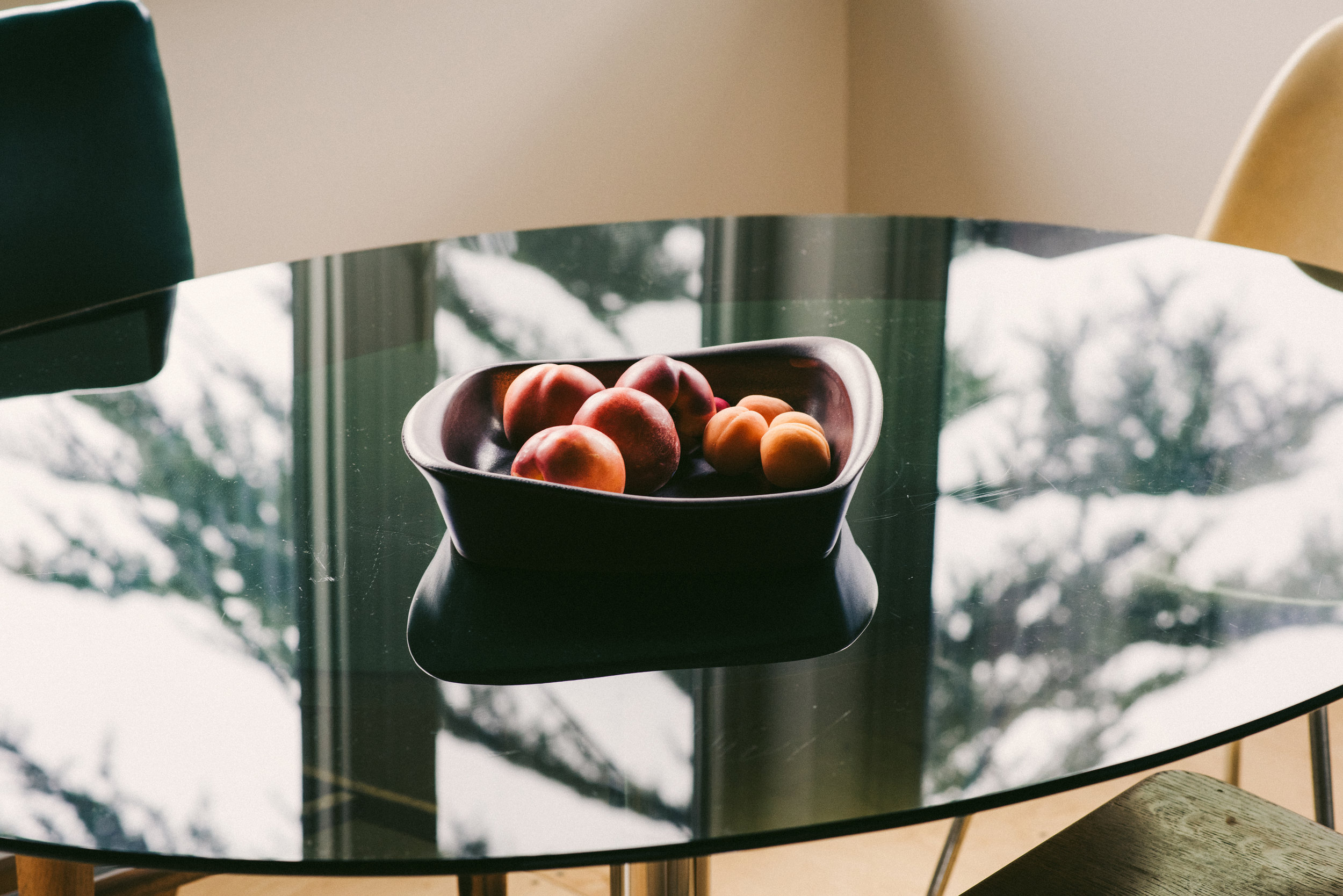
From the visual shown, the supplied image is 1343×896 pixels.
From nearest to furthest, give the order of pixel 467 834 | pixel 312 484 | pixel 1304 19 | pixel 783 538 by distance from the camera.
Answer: pixel 467 834 → pixel 783 538 → pixel 312 484 → pixel 1304 19

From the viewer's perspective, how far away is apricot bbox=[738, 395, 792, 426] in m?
0.78

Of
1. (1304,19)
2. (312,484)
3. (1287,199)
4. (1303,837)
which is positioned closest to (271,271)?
(312,484)

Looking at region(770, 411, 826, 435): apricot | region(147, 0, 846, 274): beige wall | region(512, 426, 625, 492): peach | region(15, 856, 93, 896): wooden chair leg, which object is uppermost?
region(147, 0, 846, 274): beige wall

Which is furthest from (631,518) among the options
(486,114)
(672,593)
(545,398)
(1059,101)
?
(1059,101)

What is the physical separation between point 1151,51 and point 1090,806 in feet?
5.67

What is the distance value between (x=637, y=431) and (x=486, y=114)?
222 centimetres

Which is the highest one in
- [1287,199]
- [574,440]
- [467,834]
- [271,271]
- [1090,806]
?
[1287,199]

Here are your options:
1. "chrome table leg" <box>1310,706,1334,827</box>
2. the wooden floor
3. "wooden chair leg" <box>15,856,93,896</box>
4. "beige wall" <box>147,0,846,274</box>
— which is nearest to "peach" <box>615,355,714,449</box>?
"wooden chair leg" <box>15,856,93,896</box>

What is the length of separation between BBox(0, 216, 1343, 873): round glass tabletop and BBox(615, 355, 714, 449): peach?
0.37 ft

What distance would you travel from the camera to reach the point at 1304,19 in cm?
241

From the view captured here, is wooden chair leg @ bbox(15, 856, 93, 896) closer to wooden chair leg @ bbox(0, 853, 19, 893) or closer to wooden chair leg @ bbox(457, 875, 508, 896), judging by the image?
wooden chair leg @ bbox(457, 875, 508, 896)

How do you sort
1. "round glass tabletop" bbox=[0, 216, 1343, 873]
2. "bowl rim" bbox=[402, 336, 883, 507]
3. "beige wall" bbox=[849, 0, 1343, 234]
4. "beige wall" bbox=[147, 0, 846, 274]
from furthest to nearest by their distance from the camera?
"beige wall" bbox=[849, 0, 1343, 234], "beige wall" bbox=[147, 0, 846, 274], "bowl rim" bbox=[402, 336, 883, 507], "round glass tabletop" bbox=[0, 216, 1343, 873]

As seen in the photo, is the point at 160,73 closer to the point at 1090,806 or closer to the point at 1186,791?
the point at 1186,791

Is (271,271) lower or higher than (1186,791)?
higher
